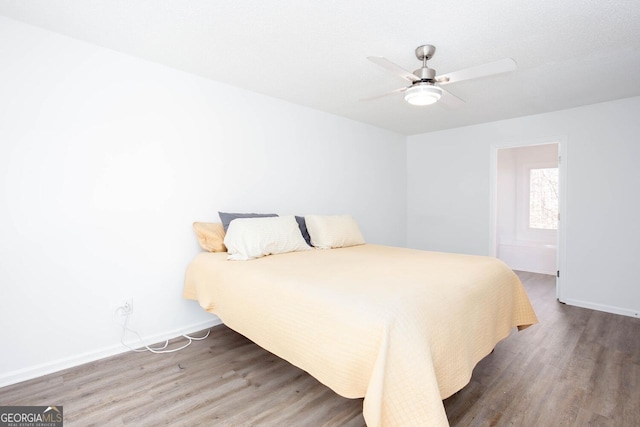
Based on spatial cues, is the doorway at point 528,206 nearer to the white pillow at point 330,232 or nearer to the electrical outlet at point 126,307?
the white pillow at point 330,232

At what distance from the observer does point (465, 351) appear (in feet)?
5.05

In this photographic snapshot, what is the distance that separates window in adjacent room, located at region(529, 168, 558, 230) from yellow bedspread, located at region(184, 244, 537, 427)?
3948mm

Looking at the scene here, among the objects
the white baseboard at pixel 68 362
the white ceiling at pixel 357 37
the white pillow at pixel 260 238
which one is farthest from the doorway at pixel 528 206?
the white baseboard at pixel 68 362

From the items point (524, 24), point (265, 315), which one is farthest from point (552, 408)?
A: point (524, 24)

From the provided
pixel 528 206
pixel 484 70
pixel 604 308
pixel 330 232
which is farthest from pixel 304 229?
pixel 528 206

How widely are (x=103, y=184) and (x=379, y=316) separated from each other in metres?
2.15

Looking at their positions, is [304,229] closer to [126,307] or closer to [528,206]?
[126,307]

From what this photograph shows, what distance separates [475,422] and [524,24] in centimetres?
229

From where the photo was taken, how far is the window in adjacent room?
532 centimetres

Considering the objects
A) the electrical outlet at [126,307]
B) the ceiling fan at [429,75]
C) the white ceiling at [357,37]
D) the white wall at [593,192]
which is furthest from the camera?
the white wall at [593,192]

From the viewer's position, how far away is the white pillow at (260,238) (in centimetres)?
248

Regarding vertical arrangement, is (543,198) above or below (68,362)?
above

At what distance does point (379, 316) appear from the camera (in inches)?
52.6

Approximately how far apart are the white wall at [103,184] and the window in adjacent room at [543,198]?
480 cm
